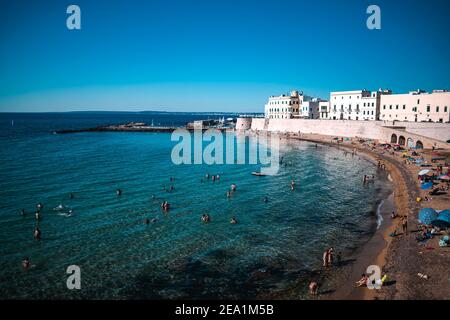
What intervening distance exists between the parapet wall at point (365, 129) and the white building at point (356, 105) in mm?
5815

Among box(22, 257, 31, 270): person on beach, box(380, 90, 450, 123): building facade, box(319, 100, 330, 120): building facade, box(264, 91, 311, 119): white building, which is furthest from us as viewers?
box(264, 91, 311, 119): white building

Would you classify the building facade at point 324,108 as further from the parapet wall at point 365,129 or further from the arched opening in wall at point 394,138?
the arched opening in wall at point 394,138

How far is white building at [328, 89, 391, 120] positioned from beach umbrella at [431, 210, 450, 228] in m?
64.4

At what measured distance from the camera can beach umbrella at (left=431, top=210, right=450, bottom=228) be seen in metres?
22.1

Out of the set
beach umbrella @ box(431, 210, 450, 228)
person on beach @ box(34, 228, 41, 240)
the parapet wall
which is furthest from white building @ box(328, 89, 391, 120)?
person on beach @ box(34, 228, 41, 240)

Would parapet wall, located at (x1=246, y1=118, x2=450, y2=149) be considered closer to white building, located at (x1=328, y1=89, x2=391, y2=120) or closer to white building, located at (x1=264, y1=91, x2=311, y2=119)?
white building, located at (x1=264, y1=91, x2=311, y2=119)

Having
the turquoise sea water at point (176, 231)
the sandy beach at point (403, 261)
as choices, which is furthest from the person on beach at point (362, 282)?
the turquoise sea water at point (176, 231)

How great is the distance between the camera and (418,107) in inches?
2719

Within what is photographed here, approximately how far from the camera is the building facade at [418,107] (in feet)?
212

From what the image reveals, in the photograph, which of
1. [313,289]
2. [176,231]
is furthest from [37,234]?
[313,289]

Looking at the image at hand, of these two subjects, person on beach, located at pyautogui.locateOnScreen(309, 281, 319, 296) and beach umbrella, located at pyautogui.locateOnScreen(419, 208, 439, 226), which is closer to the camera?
person on beach, located at pyautogui.locateOnScreen(309, 281, 319, 296)

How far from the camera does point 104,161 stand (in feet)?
→ 185

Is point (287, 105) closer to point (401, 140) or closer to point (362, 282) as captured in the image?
point (401, 140)
